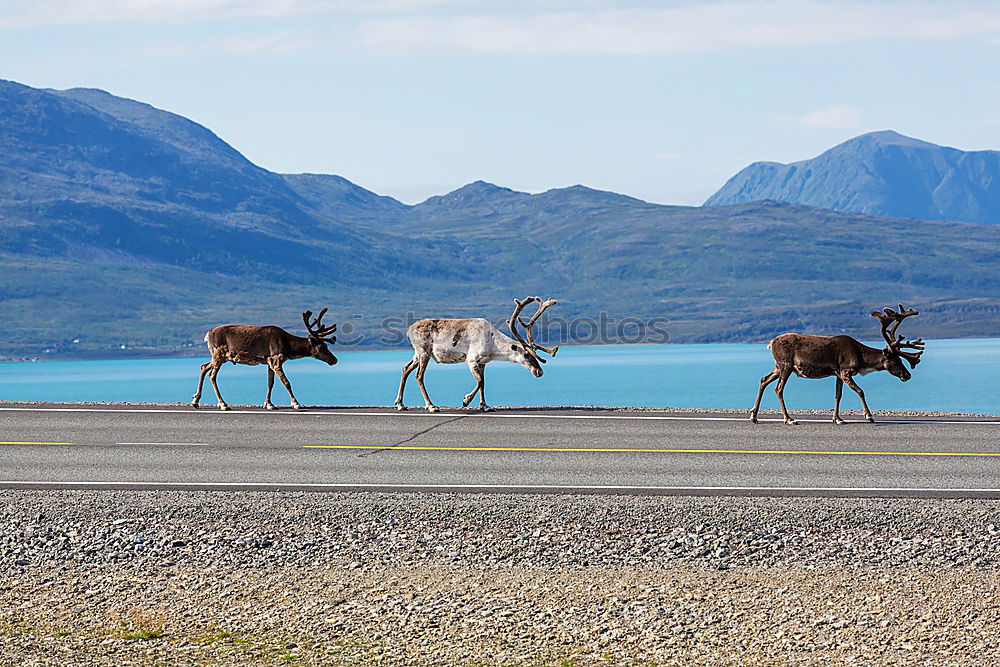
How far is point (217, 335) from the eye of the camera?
23.2 metres

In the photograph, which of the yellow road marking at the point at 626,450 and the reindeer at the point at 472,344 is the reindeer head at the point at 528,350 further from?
the yellow road marking at the point at 626,450

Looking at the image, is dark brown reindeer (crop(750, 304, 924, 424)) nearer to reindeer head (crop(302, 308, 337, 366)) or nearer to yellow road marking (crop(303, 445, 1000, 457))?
yellow road marking (crop(303, 445, 1000, 457))

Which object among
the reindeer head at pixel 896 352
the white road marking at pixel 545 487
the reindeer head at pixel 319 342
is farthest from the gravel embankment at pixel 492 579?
the reindeer head at pixel 319 342

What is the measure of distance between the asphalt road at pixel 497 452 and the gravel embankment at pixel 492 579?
1080 mm

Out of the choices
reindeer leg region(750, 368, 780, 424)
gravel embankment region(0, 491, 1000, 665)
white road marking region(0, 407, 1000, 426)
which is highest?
reindeer leg region(750, 368, 780, 424)

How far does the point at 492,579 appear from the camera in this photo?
11984mm

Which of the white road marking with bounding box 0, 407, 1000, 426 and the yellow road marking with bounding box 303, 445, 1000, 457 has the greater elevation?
the white road marking with bounding box 0, 407, 1000, 426

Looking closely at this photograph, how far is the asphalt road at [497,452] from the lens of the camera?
51.5 ft

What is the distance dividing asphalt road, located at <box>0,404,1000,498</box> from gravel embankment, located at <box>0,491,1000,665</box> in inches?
42.5

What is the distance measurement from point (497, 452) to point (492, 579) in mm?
6389

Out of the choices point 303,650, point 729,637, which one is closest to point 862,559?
point 729,637

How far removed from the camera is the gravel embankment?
10094mm

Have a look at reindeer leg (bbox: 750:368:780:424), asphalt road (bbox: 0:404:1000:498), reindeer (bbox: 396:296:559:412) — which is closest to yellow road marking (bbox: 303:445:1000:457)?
asphalt road (bbox: 0:404:1000:498)

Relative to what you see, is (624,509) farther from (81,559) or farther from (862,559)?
(81,559)
